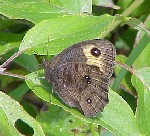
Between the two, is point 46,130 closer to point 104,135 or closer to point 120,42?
point 104,135

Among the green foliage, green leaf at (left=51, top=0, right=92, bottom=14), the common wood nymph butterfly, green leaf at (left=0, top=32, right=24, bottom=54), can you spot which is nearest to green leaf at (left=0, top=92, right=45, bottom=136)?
the green foliage

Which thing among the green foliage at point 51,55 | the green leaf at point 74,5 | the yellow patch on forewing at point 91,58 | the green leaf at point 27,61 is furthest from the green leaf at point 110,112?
the green leaf at point 27,61

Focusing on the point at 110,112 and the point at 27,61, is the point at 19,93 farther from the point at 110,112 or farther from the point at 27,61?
the point at 110,112

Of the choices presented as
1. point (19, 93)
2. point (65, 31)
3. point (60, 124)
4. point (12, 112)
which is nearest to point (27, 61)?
point (19, 93)

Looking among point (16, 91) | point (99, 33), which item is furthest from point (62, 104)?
point (16, 91)

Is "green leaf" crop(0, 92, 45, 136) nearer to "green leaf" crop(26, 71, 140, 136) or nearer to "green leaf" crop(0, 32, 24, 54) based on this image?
"green leaf" crop(26, 71, 140, 136)
